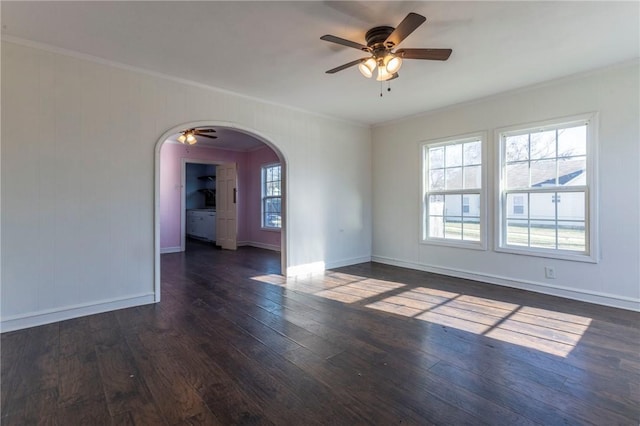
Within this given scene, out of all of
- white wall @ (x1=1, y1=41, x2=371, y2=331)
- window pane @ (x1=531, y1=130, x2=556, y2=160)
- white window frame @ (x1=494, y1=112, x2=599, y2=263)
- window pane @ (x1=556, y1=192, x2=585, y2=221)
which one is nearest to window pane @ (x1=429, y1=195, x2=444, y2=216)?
white window frame @ (x1=494, y1=112, x2=599, y2=263)

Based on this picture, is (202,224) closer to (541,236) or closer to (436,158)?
(436,158)

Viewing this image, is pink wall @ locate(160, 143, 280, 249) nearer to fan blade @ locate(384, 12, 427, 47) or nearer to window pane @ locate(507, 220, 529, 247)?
window pane @ locate(507, 220, 529, 247)

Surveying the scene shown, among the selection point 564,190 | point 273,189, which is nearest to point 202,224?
point 273,189

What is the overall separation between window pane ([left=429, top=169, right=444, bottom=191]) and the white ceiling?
1.51 meters

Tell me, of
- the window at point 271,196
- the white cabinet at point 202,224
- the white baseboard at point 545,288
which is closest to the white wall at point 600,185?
the white baseboard at point 545,288

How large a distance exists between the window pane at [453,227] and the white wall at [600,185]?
223 mm

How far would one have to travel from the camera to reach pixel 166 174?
741cm

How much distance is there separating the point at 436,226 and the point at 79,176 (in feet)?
16.2

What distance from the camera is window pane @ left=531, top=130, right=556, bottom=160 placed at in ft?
12.8

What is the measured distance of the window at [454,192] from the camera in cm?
461

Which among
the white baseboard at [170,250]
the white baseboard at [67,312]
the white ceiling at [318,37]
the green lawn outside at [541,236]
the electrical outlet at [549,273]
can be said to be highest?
the white ceiling at [318,37]

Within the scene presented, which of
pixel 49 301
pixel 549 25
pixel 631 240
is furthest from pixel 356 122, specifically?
pixel 49 301

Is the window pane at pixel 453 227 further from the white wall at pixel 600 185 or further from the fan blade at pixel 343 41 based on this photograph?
the fan blade at pixel 343 41

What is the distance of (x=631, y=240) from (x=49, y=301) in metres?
6.10
